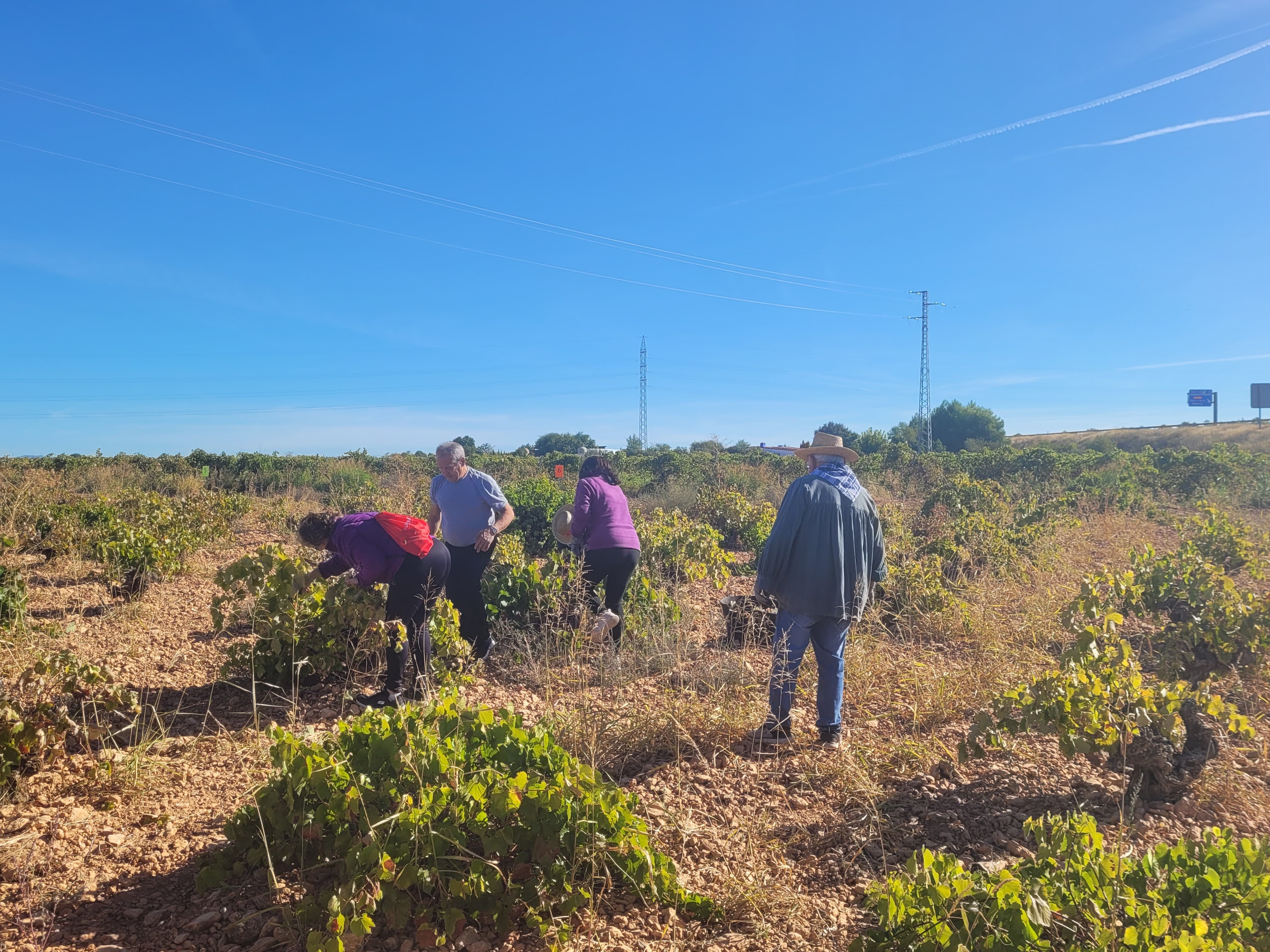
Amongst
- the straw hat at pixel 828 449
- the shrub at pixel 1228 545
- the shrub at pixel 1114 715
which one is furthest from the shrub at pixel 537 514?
the shrub at pixel 1114 715

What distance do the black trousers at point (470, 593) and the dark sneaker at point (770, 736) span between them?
216 cm

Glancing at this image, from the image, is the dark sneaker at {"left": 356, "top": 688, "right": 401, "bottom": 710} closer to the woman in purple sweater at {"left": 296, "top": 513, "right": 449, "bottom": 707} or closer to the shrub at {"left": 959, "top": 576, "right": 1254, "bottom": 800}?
the woman in purple sweater at {"left": 296, "top": 513, "right": 449, "bottom": 707}

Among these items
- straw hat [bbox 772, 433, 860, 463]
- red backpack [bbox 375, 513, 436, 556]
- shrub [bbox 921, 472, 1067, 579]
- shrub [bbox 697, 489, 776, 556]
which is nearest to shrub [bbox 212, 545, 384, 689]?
red backpack [bbox 375, 513, 436, 556]

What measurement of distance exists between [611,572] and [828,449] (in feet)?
6.18

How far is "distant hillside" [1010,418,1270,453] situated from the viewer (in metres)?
37.4

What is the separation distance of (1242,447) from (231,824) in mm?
42691

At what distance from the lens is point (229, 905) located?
2.53 metres

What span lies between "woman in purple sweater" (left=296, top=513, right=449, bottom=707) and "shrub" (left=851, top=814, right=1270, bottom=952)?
2.96m

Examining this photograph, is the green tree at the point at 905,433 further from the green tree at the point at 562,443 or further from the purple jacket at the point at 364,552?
the purple jacket at the point at 364,552

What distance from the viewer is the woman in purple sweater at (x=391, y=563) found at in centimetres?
423

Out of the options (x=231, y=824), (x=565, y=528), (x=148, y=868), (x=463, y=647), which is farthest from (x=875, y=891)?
(x=565, y=528)

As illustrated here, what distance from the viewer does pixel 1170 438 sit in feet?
136

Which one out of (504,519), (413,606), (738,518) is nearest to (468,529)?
(504,519)

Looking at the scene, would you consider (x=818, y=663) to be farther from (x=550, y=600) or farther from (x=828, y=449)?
(x=550, y=600)
